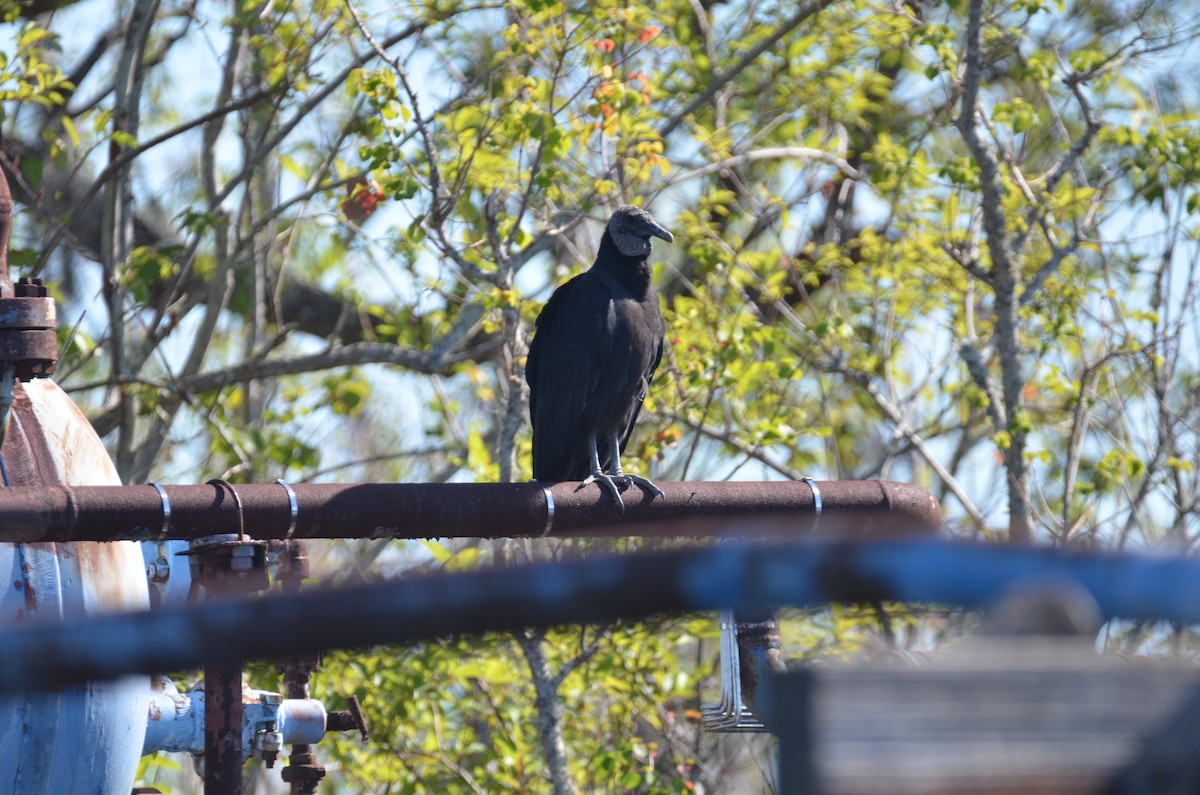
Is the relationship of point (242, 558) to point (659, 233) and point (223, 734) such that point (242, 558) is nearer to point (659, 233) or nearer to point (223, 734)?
point (223, 734)

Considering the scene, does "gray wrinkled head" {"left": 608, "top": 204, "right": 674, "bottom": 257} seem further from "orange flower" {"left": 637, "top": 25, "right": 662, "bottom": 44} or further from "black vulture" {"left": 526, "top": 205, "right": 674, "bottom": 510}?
"orange flower" {"left": 637, "top": 25, "right": 662, "bottom": 44}

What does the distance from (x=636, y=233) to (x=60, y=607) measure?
8.56 ft

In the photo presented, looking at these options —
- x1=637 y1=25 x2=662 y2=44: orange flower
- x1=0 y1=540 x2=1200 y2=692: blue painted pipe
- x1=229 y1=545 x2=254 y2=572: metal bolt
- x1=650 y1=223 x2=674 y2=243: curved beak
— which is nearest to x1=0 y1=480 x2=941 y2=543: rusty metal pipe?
x1=229 y1=545 x2=254 y2=572: metal bolt

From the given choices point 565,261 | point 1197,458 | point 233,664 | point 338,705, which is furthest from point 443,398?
point 233,664

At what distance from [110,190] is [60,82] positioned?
3.48 feet

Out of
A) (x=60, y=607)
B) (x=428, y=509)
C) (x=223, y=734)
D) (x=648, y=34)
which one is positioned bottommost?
(x=223, y=734)

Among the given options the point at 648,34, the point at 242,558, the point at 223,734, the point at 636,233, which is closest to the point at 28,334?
the point at 242,558

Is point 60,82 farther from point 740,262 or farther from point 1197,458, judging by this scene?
point 1197,458

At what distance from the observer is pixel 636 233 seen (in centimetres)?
498

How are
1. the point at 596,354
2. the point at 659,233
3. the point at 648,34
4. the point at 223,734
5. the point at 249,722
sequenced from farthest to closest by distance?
the point at 648,34
the point at 659,233
the point at 596,354
the point at 249,722
the point at 223,734

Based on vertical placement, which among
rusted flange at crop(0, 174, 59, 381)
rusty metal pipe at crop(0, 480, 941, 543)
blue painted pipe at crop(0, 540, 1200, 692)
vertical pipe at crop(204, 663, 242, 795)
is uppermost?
rusted flange at crop(0, 174, 59, 381)

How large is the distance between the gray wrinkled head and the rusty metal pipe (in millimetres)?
1672

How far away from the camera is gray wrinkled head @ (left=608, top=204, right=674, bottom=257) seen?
196 inches

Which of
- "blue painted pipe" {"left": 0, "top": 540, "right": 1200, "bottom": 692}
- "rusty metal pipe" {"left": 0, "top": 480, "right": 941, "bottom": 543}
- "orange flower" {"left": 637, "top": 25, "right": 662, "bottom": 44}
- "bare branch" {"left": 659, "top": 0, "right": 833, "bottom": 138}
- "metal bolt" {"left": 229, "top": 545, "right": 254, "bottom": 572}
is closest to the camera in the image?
"blue painted pipe" {"left": 0, "top": 540, "right": 1200, "bottom": 692}
